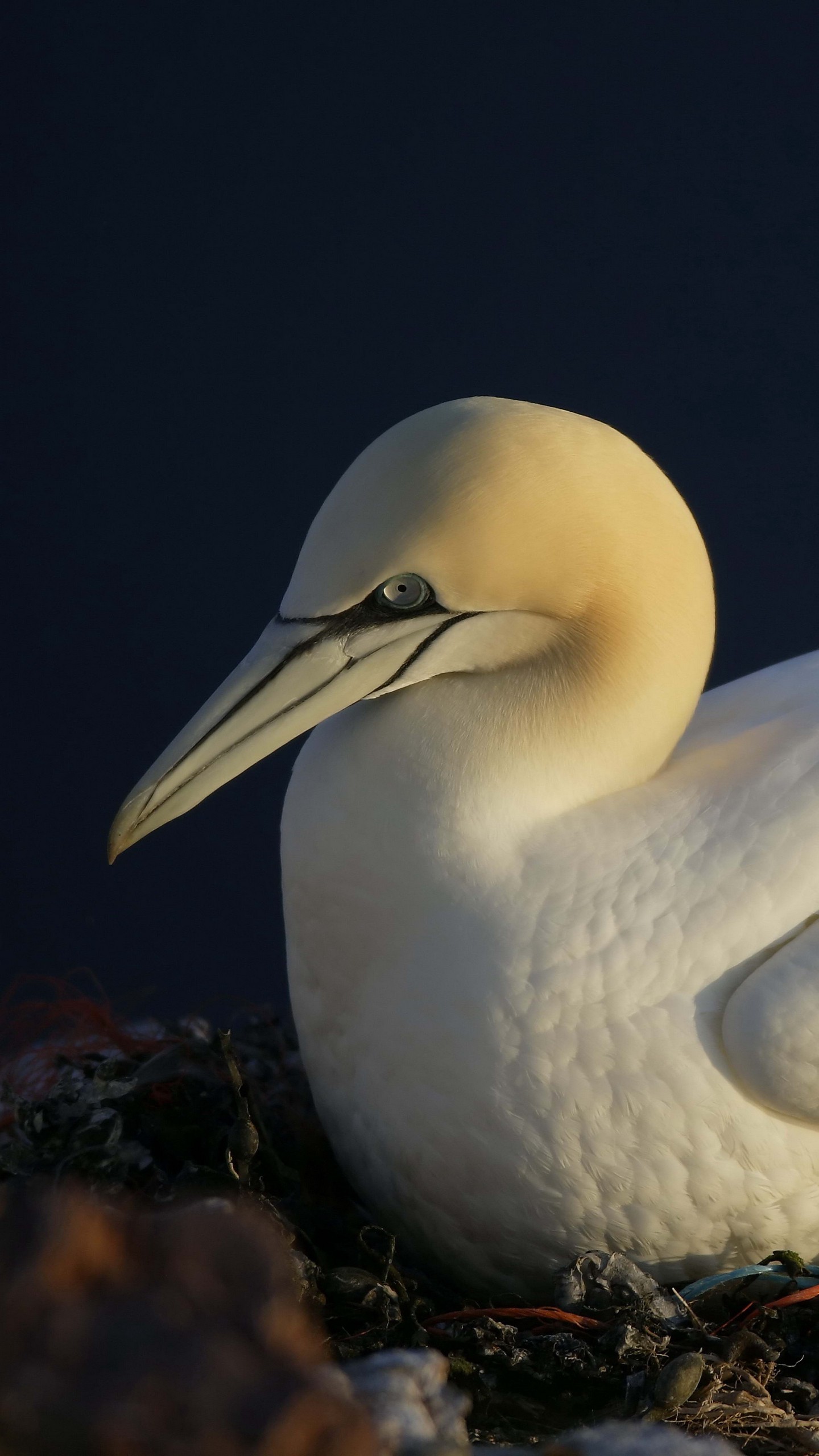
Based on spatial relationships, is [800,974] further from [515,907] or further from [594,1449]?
[594,1449]

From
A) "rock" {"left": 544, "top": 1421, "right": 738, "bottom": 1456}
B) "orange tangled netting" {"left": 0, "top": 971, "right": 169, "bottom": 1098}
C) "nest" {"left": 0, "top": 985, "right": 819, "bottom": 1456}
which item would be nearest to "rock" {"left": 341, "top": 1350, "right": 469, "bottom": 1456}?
"rock" {"left": 544, "top": 1421, "right": 738, "bottom": 1456}

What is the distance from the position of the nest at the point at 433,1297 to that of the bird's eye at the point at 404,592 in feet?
2.20

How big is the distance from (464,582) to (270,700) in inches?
11.0

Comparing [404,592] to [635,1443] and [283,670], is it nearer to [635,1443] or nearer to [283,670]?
[283,670]

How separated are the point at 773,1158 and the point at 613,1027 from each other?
0.83 feet

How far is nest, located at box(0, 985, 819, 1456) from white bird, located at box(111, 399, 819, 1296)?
70 millimetres

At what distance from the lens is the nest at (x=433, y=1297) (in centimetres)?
173

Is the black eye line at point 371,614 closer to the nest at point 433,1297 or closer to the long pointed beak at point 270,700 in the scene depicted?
the long pointed beak at point 270,700

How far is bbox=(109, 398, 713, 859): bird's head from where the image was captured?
1.79 metres

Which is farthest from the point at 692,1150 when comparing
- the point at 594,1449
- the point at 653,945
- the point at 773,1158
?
the point at 594,1449

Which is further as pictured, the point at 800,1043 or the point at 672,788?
the point at 672,788

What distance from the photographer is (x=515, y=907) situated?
1.86m

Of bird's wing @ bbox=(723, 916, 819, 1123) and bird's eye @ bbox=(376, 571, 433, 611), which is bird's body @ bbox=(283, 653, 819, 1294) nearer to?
bird's wing @ bbox=(723, 916, 819, 1123)

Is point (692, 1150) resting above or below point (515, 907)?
below
